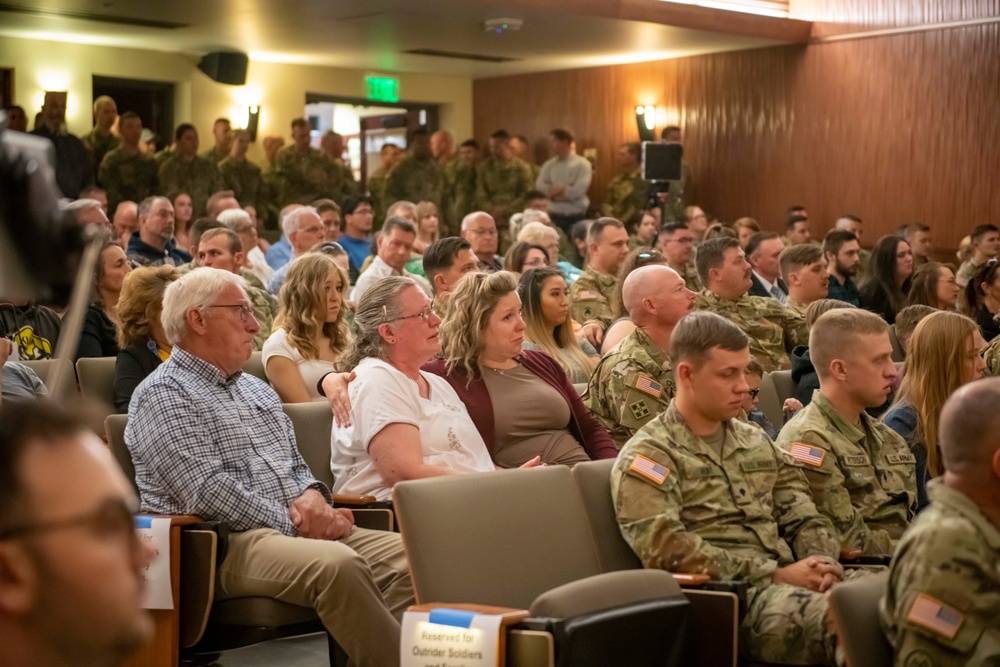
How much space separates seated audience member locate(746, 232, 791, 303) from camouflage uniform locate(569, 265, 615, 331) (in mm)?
1112

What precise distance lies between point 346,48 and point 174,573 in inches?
387

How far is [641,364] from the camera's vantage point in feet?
13.5

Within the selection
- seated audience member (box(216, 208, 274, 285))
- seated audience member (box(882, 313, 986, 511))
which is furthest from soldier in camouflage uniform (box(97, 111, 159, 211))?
seated audience member (box(882, 313, 986, 511))

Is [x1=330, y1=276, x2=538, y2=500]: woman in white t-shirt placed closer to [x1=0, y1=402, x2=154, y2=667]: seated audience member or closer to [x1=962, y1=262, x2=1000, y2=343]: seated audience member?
[x1=0, y1=402, x2=154, y2=667]: seated audience member

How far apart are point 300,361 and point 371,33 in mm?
7441

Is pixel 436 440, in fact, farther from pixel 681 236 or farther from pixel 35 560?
pixel 681 236

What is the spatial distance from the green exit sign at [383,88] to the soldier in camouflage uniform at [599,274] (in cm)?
737

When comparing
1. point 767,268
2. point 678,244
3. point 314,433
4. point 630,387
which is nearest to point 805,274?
point 767,268

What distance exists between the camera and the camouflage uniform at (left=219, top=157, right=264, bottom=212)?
1136 centimetres

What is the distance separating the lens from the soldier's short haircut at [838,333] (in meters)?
3.31

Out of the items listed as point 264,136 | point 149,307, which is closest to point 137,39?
point 264,136

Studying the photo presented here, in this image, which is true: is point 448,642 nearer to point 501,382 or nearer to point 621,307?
point 501,382

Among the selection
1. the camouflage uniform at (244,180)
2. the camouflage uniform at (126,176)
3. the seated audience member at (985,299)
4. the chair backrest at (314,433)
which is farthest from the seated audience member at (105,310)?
the camouflage uniform at (244,180)

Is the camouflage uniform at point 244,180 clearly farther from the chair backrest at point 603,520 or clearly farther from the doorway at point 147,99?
the chair backrest at point 603,520
